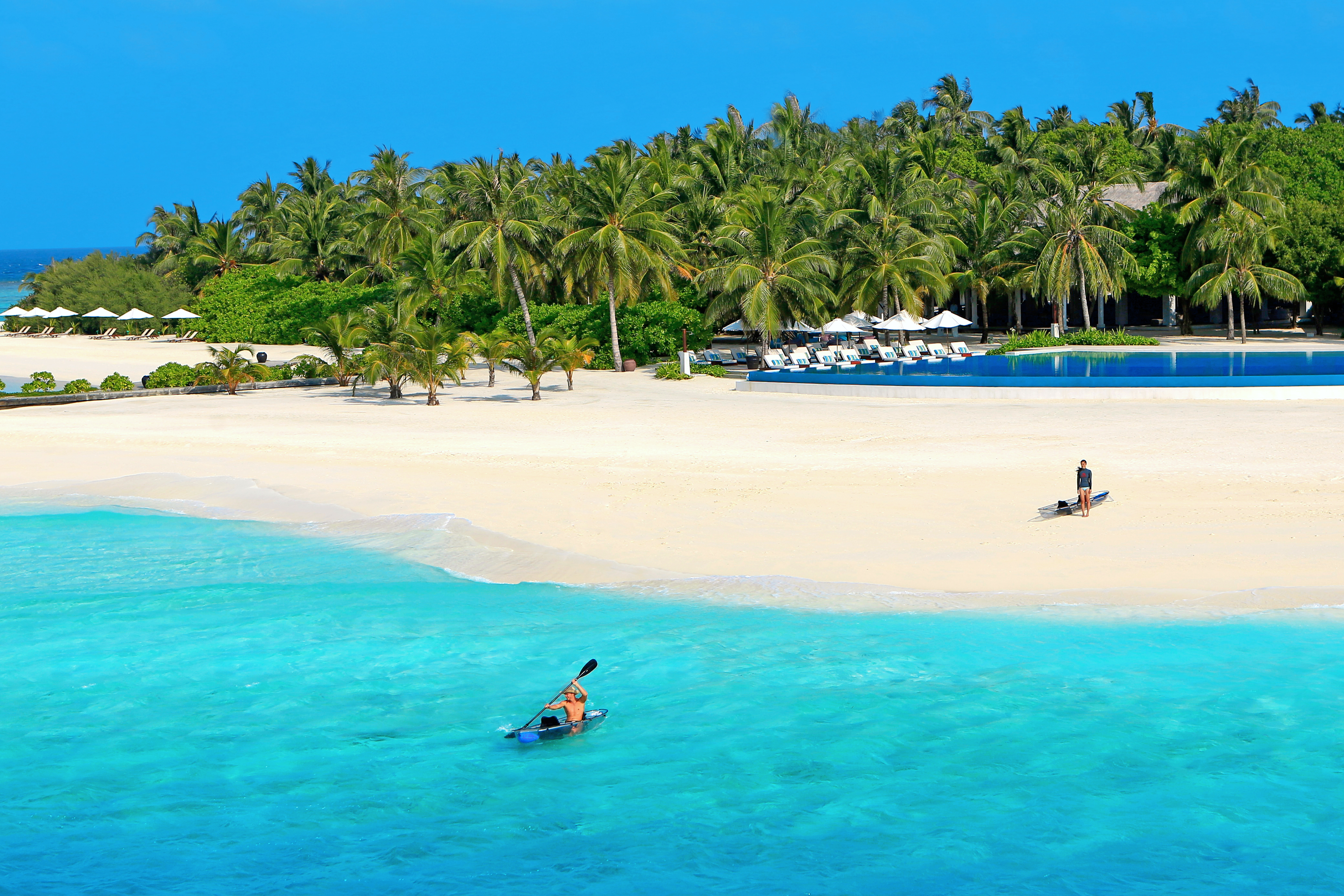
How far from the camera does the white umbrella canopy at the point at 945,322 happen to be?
145ft

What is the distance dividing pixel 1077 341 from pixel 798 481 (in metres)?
30.1

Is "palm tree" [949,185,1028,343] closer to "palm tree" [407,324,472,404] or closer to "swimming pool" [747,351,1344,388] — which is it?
"swimming pool" [747,351,1344,388]

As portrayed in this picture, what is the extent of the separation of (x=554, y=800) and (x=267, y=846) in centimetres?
210

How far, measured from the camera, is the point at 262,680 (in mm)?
11336

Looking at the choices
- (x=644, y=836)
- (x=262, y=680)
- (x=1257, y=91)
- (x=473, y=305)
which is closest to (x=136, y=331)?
(x=473, y=305)

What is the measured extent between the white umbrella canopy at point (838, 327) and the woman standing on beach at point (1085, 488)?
25.4 m

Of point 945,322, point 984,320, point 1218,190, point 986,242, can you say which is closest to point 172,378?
point 945,322

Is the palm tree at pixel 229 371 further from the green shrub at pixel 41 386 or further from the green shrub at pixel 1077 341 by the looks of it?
the green shrub at pixel 1077 341

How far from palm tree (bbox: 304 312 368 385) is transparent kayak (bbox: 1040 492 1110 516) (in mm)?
22457

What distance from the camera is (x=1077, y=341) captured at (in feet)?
147

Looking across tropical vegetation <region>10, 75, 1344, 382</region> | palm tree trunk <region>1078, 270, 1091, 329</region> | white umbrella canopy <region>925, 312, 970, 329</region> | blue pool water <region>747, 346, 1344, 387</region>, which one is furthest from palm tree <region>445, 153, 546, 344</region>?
palm tree trunk <region>1078, 270, 1091, 329</region>

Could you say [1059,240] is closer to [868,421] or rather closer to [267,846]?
[868,421]

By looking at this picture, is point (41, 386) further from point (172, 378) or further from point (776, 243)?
point (776, 243)

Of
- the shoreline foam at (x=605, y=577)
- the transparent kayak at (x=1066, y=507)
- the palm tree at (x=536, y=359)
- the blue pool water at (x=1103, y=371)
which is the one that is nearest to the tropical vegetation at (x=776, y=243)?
the palm tree at (x=536, y=359)
